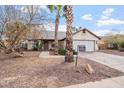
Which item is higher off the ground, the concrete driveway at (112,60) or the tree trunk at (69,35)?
the tree trunk at (69,35)

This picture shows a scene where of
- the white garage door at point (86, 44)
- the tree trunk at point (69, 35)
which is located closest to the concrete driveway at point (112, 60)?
the tree trunk at point (69, 35)

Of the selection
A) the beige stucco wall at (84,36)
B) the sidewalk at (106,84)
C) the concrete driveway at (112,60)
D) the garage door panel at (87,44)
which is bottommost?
the sidewalk at (106,84)

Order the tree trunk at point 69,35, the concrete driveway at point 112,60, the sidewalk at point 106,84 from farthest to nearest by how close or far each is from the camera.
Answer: the concrete driveway at point 112,60 → the tree trunk at point 69,35 → the sidewalk at point 106,84

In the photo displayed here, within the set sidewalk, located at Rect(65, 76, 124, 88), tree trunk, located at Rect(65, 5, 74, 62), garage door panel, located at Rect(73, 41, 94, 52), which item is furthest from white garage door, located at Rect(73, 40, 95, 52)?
sidewalk, located at Rect(65, 76, 124, 88)

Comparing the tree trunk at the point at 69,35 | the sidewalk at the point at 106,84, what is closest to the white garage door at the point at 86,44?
the tree trunk at the point at 69,35

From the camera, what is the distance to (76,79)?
838 centimetres

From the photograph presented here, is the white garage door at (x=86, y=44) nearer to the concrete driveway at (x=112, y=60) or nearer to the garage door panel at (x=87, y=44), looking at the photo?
the garage door panel at (x=87, y=44)

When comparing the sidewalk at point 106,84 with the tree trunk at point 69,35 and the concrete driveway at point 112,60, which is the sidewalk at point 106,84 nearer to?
the concrete driveway at point 112,60

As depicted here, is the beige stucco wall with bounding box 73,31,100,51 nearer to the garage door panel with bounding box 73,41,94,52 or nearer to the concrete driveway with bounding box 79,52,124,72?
the garage door panel with bounding box 73,41,94,52

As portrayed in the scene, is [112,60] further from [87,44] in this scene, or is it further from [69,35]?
[87,44]

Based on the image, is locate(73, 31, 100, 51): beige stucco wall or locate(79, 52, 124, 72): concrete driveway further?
locate(73, 31, 100, 51): beige stucco wall

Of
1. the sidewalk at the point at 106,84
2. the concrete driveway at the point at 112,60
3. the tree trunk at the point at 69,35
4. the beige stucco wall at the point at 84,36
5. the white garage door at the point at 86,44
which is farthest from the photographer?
the beige stucco wall at the point at 84,36

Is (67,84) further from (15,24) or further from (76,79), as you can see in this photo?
(15,24)

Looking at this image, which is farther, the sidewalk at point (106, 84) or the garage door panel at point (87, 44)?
the garage door panel at point (87, 44)
